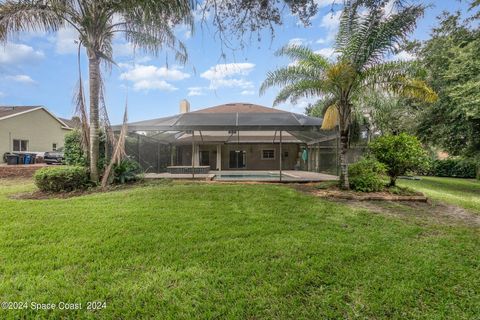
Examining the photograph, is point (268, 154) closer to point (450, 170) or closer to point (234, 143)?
point (234, 143)

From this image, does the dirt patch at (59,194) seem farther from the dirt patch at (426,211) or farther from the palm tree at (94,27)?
the dirt patch at (426,211)

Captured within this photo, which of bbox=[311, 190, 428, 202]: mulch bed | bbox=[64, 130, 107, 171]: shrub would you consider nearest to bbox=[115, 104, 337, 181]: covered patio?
bbox=[64, 130, 107, 171]: shrub

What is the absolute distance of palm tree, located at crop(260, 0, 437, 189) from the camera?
6954 mm

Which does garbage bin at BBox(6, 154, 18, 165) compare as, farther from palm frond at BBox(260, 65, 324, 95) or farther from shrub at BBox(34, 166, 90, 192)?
palm frond at BBox(260, 65, 324, 95)

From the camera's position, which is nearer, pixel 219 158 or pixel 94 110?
pixel 94 110

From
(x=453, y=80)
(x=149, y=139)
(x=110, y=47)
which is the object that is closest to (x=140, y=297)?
(x=110, y=47)

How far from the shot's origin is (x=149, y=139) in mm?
13484

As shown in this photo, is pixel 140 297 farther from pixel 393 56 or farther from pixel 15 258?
pixel 393 56

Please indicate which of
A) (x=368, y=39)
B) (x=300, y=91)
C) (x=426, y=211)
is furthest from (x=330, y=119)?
(x=426, y=211)

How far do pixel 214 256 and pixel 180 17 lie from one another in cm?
410

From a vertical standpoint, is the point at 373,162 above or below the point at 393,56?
below

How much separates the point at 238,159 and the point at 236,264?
781 inches

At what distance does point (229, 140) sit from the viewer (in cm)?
2067

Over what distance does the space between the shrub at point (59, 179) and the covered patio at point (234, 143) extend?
3190mm
